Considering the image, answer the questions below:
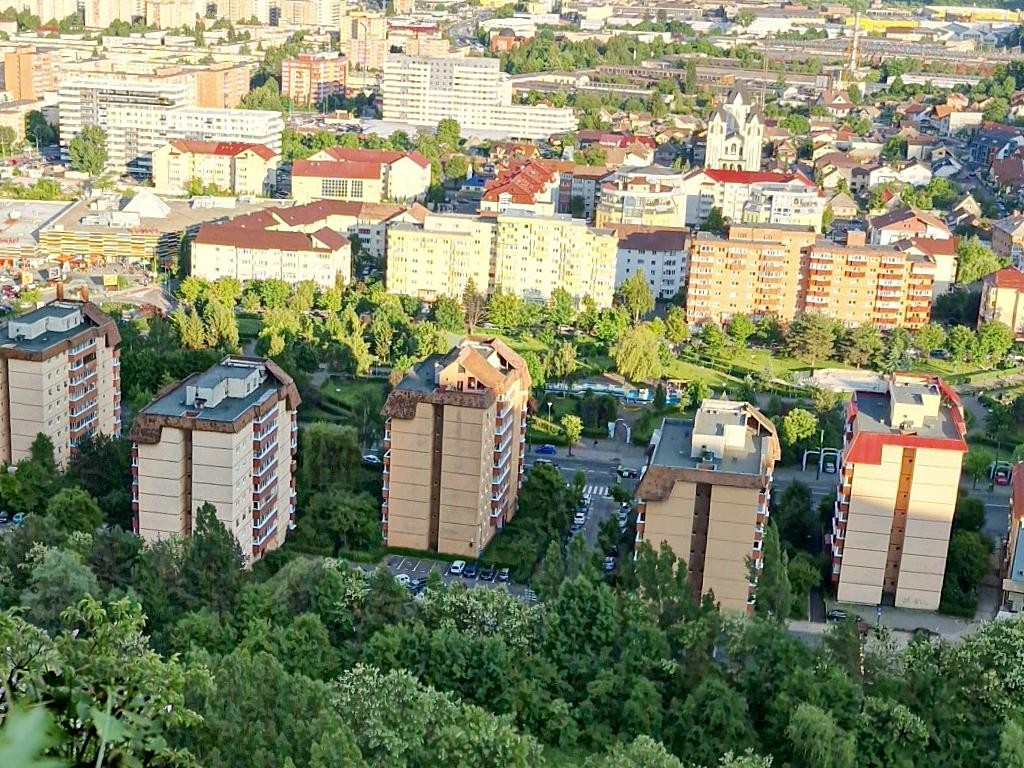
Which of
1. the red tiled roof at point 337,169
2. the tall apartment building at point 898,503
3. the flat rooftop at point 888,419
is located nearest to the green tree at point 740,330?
the flat rooftop at point 888,419

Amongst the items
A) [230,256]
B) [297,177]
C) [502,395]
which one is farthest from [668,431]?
[297,177]

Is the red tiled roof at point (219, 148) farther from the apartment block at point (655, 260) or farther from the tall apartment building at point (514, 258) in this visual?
the apartment block at point (655, 260)

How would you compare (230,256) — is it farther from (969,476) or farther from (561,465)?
(969,476)

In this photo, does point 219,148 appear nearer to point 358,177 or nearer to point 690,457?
point 358,177

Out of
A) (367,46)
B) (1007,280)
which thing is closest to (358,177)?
(1007,280)

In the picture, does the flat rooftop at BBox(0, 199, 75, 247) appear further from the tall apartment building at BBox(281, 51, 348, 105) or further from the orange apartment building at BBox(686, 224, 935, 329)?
the tall apartment building at BBox(281, 51, 348, 105)

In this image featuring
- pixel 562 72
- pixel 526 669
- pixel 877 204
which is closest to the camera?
pixel 526 669
